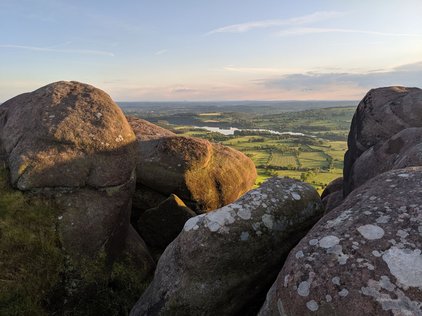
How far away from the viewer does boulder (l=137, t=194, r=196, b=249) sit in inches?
672

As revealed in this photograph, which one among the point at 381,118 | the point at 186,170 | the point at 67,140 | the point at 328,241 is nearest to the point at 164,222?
the point at 186,170

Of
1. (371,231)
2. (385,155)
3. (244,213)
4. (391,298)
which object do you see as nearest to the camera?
(391,298)

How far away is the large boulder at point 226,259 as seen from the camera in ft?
32.9

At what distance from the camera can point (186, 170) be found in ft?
64.6

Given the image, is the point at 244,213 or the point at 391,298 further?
the point at 244,213

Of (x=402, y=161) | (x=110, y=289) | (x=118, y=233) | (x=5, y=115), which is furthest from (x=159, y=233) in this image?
(x=402, y=161)

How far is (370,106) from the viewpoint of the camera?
20.1 metres

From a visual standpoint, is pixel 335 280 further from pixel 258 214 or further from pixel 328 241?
pixel 258 214

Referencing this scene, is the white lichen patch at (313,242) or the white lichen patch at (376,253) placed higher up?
the white lichen patch at (376,253)

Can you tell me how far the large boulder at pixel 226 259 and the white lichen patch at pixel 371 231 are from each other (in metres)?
4.17

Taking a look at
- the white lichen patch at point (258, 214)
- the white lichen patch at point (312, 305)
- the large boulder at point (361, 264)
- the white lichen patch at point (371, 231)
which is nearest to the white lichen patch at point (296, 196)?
the white lichen patch at point (258, 214)

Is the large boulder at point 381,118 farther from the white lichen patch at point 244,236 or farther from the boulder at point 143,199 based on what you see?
the boulder at point 143,199

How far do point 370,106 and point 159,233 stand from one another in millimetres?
13361

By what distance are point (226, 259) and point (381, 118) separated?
1318 centimetres
